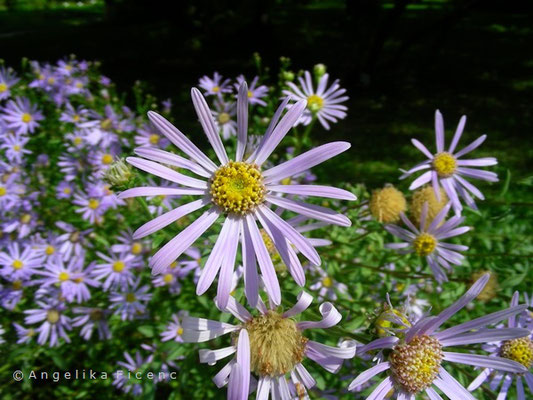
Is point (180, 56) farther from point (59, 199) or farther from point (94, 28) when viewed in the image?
point (59, 199)

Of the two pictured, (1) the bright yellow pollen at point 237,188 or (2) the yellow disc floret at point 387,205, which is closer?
(1) the bright yellow pollen at point 237,188

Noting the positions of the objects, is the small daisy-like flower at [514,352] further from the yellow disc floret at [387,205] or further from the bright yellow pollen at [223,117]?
the bright yellow pollen at [223,117]

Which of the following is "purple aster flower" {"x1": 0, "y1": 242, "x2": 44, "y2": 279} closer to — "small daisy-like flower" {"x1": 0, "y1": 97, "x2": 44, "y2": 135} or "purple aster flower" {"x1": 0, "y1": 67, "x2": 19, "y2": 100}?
"small daisy-like flower" {"x1": 0, "y1": 97, "x2": 44, "y2": 135}

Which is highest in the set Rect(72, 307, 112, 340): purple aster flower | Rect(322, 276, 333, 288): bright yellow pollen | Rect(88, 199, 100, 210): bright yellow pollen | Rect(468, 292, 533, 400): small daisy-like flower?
Rect(88, 199, 100, 210): bright yellow pollen

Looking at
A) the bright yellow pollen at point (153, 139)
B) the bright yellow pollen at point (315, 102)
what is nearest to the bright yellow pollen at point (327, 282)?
the bright yellow pollen at point (315, 102)

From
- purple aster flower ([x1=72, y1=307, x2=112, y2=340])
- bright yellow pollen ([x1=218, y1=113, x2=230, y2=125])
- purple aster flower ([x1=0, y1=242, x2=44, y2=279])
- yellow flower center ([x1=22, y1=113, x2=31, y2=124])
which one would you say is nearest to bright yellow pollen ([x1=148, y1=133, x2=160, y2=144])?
bright yellow pollen ([x1=218, y1=113, x2=230, y2=125])

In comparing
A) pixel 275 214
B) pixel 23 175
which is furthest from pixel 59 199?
pixel 275 214
